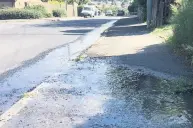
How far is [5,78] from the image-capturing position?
38.2 ft

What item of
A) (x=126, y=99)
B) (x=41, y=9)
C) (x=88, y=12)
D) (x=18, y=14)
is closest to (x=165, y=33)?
(x=126, y=99)

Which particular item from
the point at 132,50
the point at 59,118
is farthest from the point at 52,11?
the point at 59,118

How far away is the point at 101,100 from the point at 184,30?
710cm

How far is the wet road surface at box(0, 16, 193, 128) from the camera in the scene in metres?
7.23

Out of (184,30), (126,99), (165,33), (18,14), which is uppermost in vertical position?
(184,30)

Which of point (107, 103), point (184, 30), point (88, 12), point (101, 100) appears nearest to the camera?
point (107, 103)

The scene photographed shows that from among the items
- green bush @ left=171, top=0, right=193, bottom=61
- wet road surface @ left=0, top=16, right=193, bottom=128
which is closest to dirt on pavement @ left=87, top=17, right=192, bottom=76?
green bush @ left=171, top=0, right=193, bottom=61

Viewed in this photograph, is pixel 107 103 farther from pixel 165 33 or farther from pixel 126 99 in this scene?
pixel 165 33

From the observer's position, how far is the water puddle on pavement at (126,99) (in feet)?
23.8

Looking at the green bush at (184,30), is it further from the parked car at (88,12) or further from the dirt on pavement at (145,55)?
the parked car at (88,12)

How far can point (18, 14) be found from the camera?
57.2 m

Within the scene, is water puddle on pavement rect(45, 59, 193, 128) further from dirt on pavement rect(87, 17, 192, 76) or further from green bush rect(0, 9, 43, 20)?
green bush rect(0, 9, 43, 20)

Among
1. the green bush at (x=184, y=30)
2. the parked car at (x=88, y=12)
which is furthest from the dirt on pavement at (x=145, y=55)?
the parked car at (x=88, y=12)

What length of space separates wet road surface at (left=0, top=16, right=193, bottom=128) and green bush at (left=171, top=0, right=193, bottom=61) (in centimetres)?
217
